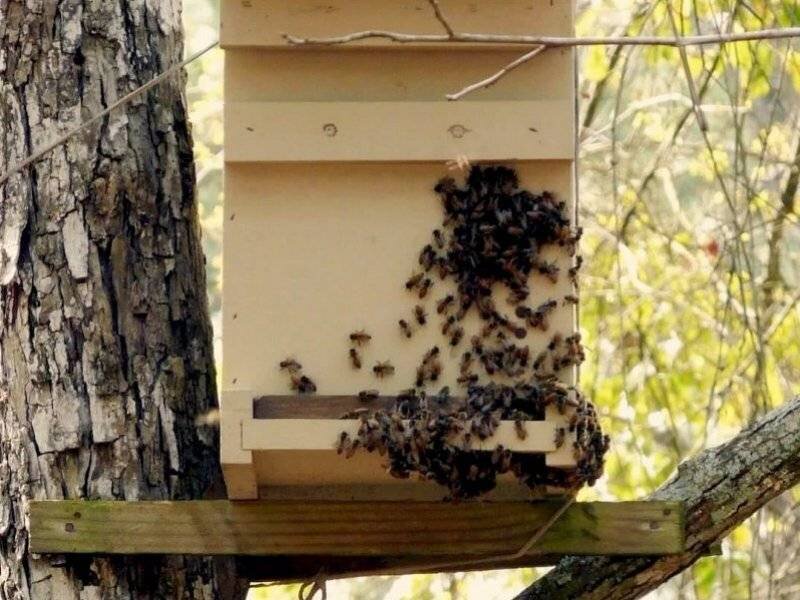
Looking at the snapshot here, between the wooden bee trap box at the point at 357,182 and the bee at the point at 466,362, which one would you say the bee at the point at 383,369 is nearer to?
the wooden bee trap box at the point at 357,182

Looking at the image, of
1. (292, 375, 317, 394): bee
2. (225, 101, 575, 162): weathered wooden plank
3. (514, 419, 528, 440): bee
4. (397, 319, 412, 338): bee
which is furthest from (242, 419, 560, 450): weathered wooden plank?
(225, 101, 575, 162): weathered wooden plank

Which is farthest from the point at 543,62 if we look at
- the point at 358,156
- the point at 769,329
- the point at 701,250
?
the point at 701,250

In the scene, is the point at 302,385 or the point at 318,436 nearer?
the point at 318,436

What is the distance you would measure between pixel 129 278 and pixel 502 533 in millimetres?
1123

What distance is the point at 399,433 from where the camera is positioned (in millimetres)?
2693

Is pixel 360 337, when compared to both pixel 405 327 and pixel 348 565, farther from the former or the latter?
pixel 348 565

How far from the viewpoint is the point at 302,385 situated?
2834mm

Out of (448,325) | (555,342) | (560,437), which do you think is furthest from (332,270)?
(560,437)

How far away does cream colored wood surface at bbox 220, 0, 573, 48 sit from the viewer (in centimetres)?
285

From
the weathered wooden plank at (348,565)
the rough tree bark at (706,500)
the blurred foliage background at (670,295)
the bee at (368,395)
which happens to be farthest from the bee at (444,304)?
the blurred foliage background at (670,295)

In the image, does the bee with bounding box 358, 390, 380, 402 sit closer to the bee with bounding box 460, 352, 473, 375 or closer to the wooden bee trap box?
the wooden bee trap box

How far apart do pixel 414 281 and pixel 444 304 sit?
8 cm

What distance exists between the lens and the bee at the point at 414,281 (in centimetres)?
286

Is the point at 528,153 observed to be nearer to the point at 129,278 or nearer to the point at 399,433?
the point at 399,433
